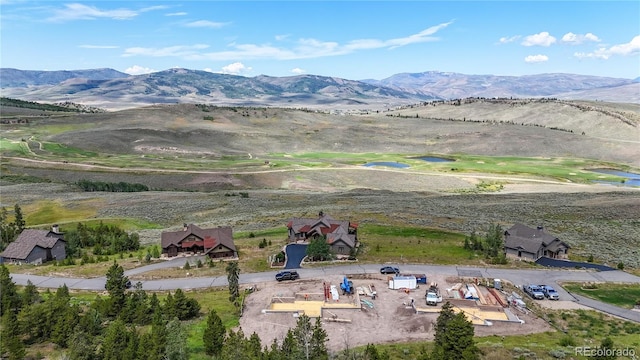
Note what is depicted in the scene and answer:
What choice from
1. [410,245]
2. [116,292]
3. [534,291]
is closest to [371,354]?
[534,291]

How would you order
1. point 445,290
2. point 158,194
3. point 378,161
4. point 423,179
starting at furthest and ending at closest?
1. point 378,161
2. point 423,179
3. point 158,194
4. point 445,290

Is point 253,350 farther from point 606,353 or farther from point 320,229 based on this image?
point 320,229

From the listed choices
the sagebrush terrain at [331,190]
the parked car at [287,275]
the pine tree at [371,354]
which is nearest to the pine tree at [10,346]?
the pine tree at [371,354]

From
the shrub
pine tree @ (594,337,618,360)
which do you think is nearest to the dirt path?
the shrub

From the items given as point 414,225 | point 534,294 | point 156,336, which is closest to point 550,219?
point 414,225

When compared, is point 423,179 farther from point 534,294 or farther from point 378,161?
point 534,294

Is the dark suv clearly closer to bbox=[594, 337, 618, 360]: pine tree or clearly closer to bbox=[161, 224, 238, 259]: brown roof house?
bbox=[161, 224, 238, 259]: brown roof house
